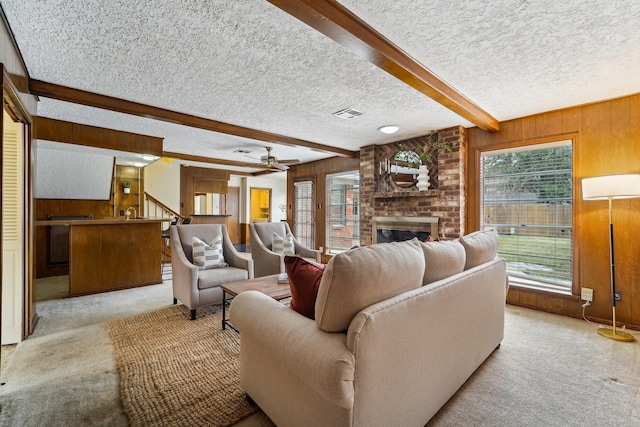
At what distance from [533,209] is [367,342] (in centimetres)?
354

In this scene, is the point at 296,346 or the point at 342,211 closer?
the point at 296,346

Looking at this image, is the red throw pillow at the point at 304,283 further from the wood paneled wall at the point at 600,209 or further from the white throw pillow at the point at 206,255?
the wood paneled wall at the point at 600,209

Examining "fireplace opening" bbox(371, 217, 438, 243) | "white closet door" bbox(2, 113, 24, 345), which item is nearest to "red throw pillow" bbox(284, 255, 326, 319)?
"white closet door" bbox(2, 113, 24, 345)

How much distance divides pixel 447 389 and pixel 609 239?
277 cm

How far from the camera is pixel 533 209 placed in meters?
3.63

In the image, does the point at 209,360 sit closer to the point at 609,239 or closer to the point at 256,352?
the point at 256,352

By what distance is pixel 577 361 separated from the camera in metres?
2.26

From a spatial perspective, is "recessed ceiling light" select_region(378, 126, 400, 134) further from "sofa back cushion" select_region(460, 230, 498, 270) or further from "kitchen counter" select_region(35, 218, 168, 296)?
Answer: "kitchen counter" select_region(35, 218, 168, 296)

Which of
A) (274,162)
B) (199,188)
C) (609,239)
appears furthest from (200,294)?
(199,188)

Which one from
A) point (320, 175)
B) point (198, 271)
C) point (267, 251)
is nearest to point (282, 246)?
point (267, 251)

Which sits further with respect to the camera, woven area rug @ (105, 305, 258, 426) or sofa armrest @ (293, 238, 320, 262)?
sofa armrest @ (293, 238, 320, 262)

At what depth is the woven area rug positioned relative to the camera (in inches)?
64.6

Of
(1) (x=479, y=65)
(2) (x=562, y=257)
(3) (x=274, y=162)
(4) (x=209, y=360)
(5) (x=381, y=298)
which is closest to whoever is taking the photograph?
(5) (x=381, y=298)

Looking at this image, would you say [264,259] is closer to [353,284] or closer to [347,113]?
[347,113]
